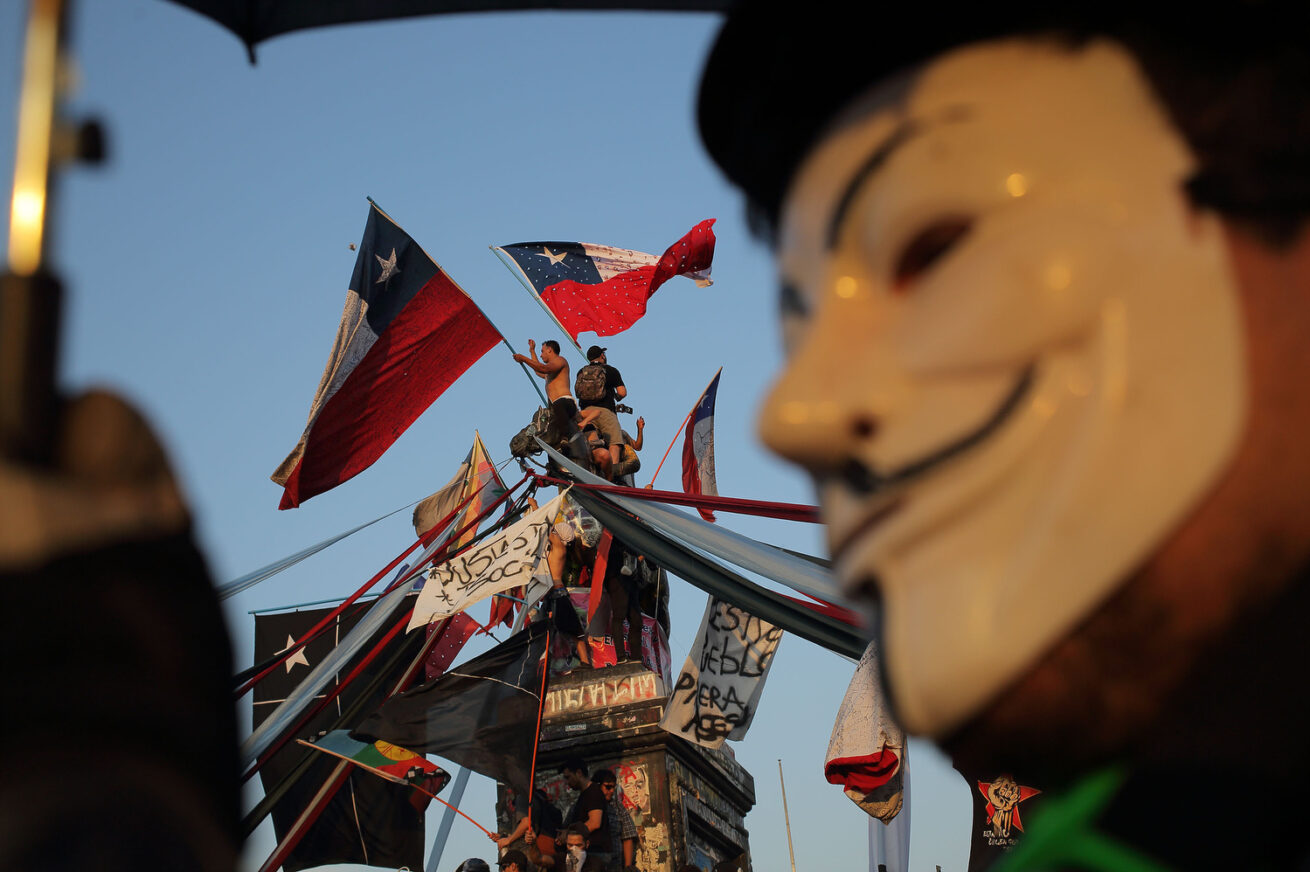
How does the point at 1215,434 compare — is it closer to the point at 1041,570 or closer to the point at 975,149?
the point at 1041,570

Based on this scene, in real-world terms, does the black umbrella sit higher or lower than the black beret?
higher

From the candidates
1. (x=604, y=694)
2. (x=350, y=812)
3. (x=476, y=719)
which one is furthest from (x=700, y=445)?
(x=350, y=812)

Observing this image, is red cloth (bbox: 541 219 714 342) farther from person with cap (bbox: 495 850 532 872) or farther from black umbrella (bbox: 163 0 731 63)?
black umbrella (bbox: 163 0 731 63)

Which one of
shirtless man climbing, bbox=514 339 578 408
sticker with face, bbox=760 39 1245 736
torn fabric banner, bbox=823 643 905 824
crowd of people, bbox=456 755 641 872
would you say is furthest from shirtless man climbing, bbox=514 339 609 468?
sticker with face, bbox=760 39 1245 736

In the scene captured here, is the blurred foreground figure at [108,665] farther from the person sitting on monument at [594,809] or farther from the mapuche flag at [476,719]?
the person sitting on monument at [594,809]

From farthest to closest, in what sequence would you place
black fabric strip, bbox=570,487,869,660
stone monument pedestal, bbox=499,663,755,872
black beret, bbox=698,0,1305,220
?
stone monument pedestal, bbox=499,663,755,872 < black fabric strip, bbox=570,487,869,660 < black beret, bbox=698,0,1305,220

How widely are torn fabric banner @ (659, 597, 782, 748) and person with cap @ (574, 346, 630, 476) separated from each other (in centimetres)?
305

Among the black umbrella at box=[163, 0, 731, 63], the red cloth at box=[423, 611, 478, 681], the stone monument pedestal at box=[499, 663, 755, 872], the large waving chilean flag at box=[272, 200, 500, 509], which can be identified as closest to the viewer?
the black umbrella at box=[163, 0, 731, 63]

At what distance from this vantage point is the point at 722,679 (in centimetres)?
623

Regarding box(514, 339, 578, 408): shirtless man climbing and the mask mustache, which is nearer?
the mask mustache

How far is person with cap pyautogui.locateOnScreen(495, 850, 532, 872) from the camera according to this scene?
6.95 metres

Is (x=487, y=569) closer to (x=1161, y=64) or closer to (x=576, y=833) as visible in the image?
(x=576, y=833)

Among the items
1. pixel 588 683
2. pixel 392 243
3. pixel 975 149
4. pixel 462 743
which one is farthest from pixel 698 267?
pixel 975 149

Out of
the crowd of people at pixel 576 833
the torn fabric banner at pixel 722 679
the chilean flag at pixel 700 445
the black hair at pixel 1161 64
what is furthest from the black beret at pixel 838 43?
the chilean flag at pixel 700 445
